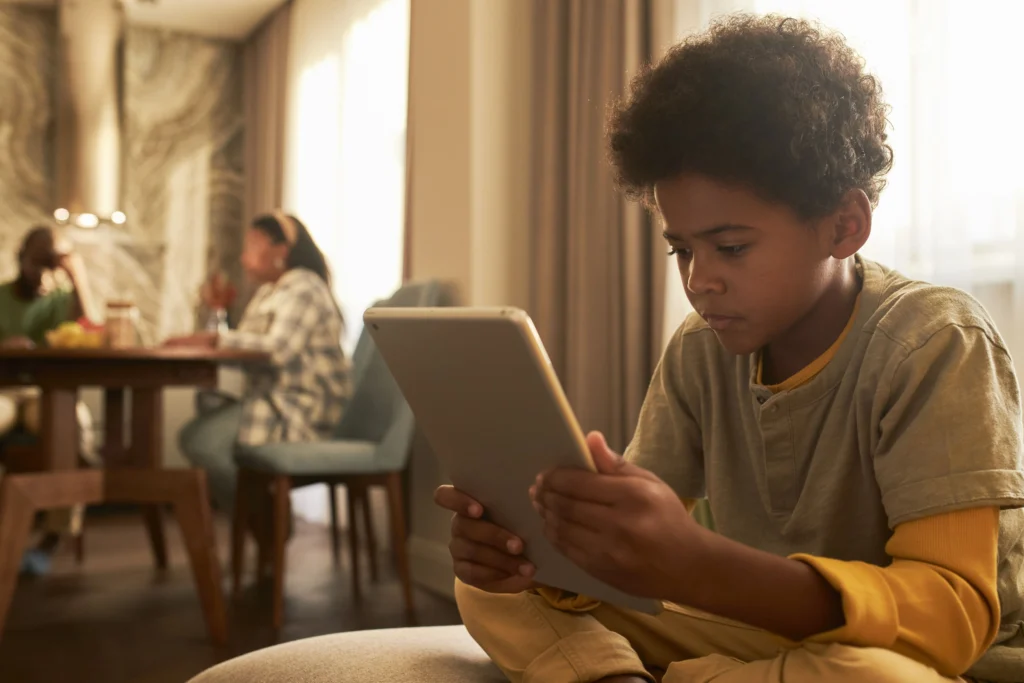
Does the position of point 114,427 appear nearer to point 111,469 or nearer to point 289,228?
point 111,469

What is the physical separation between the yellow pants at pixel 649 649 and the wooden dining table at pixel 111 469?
1625 mm

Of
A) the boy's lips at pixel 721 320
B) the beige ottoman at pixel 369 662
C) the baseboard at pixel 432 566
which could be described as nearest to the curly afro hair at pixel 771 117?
the boy's lips at pixel 721 320

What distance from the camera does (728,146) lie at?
0.94 m

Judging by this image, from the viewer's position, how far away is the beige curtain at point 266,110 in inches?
222

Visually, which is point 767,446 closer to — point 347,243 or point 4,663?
point 4,663

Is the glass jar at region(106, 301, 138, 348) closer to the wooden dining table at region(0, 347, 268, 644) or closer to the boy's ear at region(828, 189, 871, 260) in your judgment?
the wooden dining table at region(0, 347, 268, 644)

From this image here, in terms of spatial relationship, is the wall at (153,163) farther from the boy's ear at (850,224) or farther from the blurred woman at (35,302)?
the boy's ear at (850,224)

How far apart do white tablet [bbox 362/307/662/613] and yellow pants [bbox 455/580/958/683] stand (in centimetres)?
7

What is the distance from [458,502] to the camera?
958mm

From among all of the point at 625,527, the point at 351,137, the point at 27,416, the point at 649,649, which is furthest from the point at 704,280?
the point at 351,137

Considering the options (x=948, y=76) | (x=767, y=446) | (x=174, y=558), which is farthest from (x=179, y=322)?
(x=767, y=446)

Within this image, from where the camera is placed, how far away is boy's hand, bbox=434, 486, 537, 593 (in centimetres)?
94

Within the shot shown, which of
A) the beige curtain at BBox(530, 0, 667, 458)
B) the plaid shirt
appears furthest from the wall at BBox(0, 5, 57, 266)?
the beige curtain at BBox(530, 0, 667, 458)

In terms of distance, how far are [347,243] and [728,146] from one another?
12.8ft
